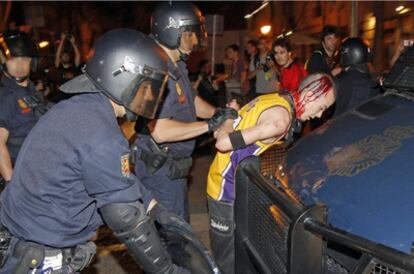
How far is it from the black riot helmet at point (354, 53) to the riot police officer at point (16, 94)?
309 centimetres

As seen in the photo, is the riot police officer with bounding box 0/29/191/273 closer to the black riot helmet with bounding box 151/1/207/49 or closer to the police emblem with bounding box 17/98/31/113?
the black riot helmet with bounding box 151/1/207/49

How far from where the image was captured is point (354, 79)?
4.89 m

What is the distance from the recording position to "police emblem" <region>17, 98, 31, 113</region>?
13.4ft

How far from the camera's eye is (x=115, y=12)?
33.0 m

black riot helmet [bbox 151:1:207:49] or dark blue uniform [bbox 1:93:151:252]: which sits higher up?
black riot helmet [bbox 151:1:207:49]

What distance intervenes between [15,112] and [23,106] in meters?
0.09

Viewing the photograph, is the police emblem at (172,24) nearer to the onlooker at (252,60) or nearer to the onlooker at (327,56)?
the onlooker at (327,56)

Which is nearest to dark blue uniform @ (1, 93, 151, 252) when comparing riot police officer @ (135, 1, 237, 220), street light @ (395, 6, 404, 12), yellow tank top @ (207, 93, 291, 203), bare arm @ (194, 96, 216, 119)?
yellow tank top @ (207, 93, 291, 203)

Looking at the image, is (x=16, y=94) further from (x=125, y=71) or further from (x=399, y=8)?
(x=399, y=8)

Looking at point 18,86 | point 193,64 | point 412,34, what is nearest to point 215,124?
point 18,86

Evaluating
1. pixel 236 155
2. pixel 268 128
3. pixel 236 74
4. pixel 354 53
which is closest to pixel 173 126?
pixel 236 155

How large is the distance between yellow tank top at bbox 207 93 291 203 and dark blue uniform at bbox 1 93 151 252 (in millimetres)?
1086

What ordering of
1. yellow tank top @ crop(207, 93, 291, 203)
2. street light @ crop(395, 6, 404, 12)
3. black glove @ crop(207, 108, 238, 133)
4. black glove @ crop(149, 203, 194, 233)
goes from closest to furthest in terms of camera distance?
black glove @ crop(149, 203, 194, 233)
yellow tank top @ crop(207, 93, 291, 203)
black glove @ crop(207, 108, 238, 133)
street light @ crop(395, 6, 404, 12)

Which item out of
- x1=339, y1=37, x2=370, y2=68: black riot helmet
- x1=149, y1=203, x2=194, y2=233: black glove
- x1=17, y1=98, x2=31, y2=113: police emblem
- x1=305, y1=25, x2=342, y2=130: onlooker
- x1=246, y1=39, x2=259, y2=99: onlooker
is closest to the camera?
x1=149, y1=203, x2=194, y2=233: black glove
